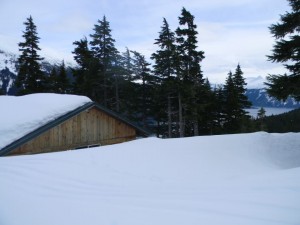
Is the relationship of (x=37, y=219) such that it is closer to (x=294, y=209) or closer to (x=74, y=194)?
(x=74, y=194)

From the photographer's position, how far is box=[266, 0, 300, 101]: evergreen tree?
12.5 m

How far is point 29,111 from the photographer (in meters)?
11.3

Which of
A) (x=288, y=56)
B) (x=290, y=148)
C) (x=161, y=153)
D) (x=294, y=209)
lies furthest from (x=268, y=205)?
(x=288, y=56)

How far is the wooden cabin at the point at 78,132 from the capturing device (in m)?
10.2

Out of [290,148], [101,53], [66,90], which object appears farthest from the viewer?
[66,90]

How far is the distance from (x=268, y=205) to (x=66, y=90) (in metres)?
36.6

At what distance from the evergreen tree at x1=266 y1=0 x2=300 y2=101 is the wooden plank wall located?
9.62 m

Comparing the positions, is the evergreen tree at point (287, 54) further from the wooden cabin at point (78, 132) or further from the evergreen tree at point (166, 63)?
the evergreen tree at point (166, 63)

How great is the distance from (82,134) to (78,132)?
31 centimetres

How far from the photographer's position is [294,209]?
317 centimetres

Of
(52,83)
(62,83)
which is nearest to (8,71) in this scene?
(52,83)

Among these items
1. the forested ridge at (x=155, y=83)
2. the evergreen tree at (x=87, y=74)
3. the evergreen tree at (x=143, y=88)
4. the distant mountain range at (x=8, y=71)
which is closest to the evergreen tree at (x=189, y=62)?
the forested ridge at (x=155, y=83)

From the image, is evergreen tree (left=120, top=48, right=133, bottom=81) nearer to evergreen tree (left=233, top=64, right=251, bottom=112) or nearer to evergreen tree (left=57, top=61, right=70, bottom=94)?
evergreen tree (left=57, top=61, right=70, bottom=94)

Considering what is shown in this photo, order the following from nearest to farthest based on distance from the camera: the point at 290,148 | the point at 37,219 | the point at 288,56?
the point at 37,219, the point at 290,148, the point at 288,56
